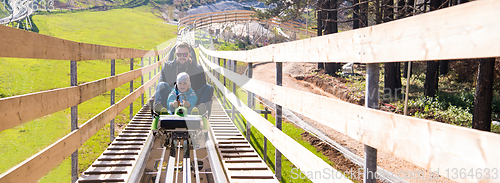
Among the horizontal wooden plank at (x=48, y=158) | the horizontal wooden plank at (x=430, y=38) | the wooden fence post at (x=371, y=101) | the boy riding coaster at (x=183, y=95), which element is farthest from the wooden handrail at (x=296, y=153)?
the horizontal wooden plank at (x=48, y=158)

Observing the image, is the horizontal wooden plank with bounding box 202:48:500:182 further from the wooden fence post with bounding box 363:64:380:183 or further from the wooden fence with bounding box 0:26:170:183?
the wooden fence with bounding box 0:26:170:183

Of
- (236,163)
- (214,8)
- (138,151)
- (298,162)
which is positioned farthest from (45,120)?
(214,8)

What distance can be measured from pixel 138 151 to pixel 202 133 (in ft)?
2.90

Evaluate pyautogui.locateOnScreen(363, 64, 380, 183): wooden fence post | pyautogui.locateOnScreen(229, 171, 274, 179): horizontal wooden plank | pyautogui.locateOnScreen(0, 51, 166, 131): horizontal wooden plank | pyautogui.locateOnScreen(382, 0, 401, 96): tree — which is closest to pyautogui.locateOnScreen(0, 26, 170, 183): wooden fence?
pyautogui.locateOnScreen(0, 51, 166, 131): horizontal wooden plank

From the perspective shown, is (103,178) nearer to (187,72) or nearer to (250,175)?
(250,175)

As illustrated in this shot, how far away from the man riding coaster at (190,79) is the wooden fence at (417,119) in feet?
9.88

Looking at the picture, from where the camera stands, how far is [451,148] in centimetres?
129

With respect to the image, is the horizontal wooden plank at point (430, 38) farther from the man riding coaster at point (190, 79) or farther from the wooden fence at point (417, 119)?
the man riding coaster at point (190, 79)

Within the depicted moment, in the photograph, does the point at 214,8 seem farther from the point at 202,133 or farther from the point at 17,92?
the point at 202,133

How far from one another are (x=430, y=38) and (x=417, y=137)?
45 centimetres

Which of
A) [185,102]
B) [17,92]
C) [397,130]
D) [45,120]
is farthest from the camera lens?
[17,92]

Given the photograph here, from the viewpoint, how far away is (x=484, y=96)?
897 cm

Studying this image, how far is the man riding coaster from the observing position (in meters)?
5.28

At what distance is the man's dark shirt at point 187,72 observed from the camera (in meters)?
5.84
